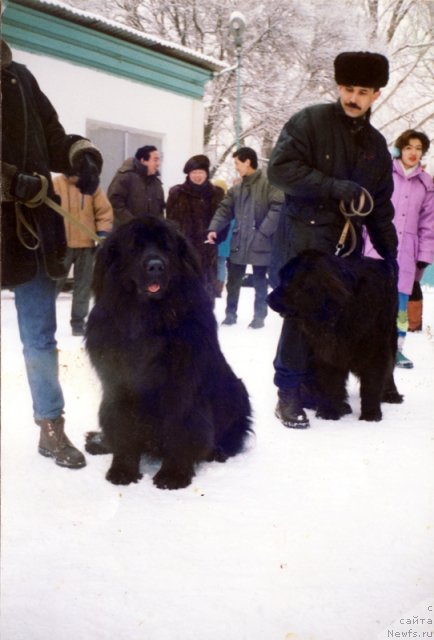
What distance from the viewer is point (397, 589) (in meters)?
1.35

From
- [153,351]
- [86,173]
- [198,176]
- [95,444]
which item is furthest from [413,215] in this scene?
[95,444]

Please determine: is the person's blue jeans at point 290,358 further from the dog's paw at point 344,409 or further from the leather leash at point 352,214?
the leather leash at point 352,214

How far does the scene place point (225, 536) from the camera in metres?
1.57

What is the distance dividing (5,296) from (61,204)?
0.95ft

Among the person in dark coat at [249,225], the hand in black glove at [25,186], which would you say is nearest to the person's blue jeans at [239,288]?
the person in dark coat at [249,225]

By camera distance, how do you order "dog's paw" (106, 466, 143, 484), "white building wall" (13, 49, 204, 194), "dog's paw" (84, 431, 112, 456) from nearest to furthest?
"white building wall" (13, 49, 204, 194) < "dog's paw" (106, 466, 143, 484) < "dog's paw" (84, 431, 112, 456)

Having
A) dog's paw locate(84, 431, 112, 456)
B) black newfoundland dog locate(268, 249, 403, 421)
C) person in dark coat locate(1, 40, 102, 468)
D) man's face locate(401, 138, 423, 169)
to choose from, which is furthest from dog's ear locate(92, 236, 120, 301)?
man's face locate(401, 138, 423, 169)

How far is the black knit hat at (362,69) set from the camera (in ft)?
5.46

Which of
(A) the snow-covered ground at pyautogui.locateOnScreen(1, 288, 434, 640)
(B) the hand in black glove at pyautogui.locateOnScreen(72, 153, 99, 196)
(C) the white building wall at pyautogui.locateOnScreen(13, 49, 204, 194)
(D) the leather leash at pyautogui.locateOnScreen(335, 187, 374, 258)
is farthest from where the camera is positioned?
(D) the leather leash at pyautogui.locateOnScreen(335, 187, 374, 258)

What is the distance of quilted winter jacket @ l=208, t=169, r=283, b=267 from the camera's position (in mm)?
2045

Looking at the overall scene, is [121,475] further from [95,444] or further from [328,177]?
[328,177]

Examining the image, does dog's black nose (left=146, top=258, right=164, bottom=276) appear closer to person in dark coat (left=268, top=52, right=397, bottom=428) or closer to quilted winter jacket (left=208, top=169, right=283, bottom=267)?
quilted winter jacket (left=208, top=169, right=283, bottom=267)

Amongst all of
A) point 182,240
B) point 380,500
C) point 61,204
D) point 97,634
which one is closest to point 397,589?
point 380,500

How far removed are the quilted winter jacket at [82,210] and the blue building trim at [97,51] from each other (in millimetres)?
326
